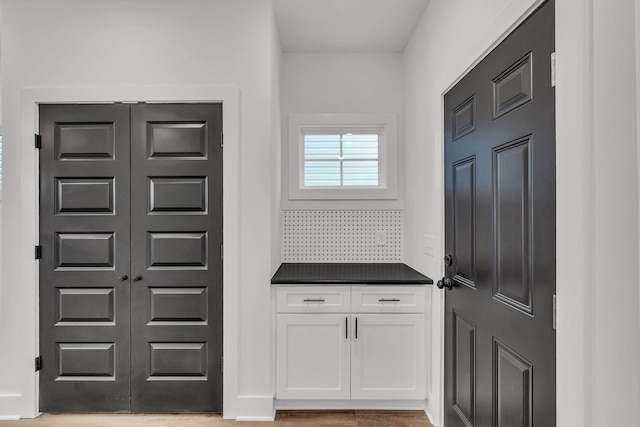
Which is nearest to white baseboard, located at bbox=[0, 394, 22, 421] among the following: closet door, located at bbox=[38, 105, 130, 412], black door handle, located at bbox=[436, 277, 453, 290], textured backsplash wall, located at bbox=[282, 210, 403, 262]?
closet door, located at bbox=[38, 105, 130, 412]

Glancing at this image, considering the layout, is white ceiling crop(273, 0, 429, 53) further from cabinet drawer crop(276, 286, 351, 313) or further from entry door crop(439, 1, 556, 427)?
cabinet drawer crop(276, 286, 351, 313)

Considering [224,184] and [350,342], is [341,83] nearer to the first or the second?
[224,184]

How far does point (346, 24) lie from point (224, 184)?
152 centimetres

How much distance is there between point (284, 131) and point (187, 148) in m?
1.00

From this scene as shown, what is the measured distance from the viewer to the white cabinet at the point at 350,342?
7.95 ft

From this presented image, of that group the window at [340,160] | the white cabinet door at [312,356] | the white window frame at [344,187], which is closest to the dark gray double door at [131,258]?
the white cabinet door at [312,356]

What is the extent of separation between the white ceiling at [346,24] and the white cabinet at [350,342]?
6.30ft

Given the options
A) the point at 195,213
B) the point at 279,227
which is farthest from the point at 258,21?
the point at 279,227

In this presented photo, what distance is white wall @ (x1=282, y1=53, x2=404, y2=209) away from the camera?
3.17 meters

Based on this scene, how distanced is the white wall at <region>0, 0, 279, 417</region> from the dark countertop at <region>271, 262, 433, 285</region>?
0.26 m

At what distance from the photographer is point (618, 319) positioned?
0.81 meters

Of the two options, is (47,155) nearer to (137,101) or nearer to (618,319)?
(137,101)

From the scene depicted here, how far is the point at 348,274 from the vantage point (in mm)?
2646

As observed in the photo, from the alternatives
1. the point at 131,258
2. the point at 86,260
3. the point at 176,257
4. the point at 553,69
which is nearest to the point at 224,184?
the point at 176,257
